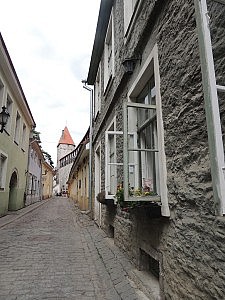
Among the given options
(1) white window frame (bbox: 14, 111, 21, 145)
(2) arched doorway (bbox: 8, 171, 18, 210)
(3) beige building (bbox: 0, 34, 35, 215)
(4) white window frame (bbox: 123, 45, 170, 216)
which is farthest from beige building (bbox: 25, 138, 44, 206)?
(4) white window frame (bbox: 123, 45, 170, 216)

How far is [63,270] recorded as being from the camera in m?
3.90

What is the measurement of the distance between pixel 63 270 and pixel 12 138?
30.5 ft

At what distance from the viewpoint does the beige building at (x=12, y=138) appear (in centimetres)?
999

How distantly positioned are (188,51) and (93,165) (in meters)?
8.14

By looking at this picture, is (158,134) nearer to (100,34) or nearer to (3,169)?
(100,34)

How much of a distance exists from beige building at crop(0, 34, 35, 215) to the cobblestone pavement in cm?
538

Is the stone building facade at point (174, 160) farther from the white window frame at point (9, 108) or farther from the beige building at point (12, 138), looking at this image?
the white window frame at point (9, 108)

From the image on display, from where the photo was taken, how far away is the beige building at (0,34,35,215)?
999 cm

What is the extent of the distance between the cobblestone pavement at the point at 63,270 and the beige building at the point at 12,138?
5.38 meters

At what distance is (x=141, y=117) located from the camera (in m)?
4.19

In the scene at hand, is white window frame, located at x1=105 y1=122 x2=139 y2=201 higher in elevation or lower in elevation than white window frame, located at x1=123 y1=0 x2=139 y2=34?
lower

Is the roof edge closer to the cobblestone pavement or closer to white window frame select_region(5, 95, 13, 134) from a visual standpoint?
white window frame select_region(5, 95, 13, 134)

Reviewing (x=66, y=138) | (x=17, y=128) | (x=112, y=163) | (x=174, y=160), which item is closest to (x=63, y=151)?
(x=66, y=138)

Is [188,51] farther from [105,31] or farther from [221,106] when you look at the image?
[105,31]
